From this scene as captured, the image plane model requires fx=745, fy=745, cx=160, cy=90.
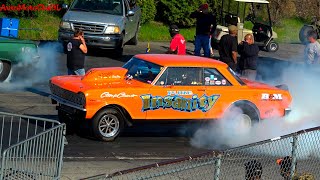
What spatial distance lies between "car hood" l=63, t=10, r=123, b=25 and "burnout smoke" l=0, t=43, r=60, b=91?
1.34m

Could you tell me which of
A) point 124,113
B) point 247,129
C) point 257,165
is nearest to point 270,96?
point 247,129

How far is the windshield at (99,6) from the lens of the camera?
22.9 m

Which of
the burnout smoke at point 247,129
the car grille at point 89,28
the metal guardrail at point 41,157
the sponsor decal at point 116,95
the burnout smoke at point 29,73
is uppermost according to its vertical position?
the metal guardrail at point 41,157

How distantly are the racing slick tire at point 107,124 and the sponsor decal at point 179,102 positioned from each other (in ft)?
1.62

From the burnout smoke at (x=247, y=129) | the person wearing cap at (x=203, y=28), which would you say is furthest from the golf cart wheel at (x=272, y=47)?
the burnout smoke at (x=247, y=129)

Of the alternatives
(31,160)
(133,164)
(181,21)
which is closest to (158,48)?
(181,21)

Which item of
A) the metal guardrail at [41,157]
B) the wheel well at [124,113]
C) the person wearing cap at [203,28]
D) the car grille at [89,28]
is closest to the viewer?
the metal guardrail at [41,157]

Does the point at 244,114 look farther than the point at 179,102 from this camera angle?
Yes

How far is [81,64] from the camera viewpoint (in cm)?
1608

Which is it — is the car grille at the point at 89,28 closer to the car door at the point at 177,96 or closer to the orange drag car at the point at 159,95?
the orange drag car at the point at 159,95

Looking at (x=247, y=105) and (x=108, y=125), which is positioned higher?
(x=247, y=105)

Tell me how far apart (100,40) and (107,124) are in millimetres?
9717

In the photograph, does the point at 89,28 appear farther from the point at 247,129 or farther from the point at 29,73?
the point at 247,129

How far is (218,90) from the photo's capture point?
44.0 ft
